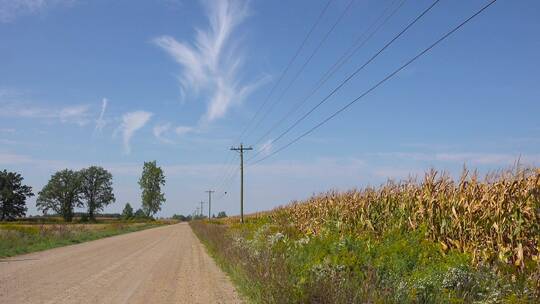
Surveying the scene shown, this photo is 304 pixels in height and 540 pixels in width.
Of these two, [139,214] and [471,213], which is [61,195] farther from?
[471,213]

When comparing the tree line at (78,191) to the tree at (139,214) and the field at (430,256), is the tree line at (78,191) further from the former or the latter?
the field at (430,256)

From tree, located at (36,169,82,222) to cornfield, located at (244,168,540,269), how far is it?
13541 centimetres

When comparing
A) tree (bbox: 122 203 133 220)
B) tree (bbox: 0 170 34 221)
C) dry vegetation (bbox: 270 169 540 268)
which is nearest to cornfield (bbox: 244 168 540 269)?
dry vegetation (bbox: 270 169 540 268)

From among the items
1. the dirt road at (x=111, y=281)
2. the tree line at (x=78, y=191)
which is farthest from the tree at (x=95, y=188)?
the dirt road at (x=111, y=281)

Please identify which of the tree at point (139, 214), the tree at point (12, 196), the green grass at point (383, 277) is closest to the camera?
the green grass at point (383, 277)

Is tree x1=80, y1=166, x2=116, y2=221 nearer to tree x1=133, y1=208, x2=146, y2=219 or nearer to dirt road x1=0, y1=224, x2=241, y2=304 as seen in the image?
tree x1=133, y1=208, x2=146, y2=219

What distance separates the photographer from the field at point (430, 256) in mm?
8219

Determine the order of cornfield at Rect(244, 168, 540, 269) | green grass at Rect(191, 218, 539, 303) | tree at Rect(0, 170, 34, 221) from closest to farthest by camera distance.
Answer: green grass at Rect(191, 218, 539, 303) < cornfield at Rect(244, 168, 540, 269) < tree at Rect(0, 170, 34, 221)

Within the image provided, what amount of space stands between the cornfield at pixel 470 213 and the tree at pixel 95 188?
140m

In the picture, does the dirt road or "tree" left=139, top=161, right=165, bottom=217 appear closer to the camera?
the dirt road

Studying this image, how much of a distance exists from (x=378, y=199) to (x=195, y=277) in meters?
6.30

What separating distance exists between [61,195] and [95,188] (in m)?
10.5

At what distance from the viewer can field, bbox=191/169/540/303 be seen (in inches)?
324

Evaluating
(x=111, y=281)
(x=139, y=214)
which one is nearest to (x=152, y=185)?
(x=139, y=214)
